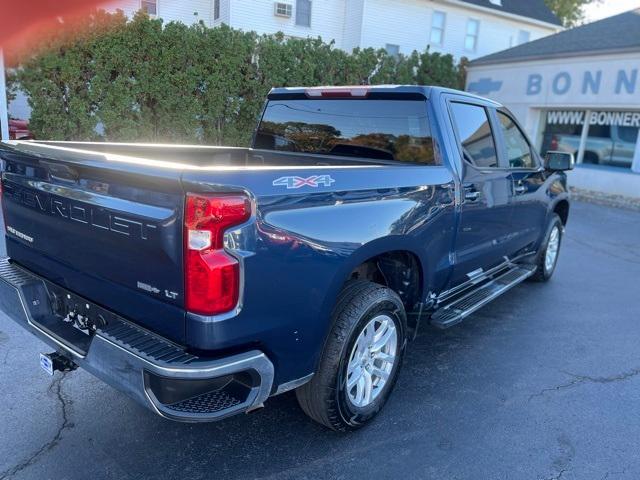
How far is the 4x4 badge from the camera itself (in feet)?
7.46

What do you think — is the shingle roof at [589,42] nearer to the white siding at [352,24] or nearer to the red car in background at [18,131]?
the white siding at [352,24]

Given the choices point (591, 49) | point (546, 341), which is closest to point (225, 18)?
point (591, 49)

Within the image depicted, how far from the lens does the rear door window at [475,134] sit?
12.5 ft

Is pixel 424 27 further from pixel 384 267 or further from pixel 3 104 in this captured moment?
pixel 384 267

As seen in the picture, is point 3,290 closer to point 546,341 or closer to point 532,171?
point 546,341

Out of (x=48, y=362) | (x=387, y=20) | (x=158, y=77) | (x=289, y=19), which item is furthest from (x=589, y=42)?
(x=48, y=362)

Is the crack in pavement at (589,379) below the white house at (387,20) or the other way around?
below

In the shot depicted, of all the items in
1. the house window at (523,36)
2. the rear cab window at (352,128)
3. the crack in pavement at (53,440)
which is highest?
the house window at (523,36)

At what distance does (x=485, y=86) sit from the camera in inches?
747

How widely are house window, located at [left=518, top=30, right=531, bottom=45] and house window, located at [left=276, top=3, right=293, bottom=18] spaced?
12530mm

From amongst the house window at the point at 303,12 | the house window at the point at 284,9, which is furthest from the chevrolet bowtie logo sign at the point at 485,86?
the house window at the point at 284,9

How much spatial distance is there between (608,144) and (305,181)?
15885 millimetres

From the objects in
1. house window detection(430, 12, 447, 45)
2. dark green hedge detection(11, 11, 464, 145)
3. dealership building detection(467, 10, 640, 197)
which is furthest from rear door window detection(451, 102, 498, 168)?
house window detection(430, 12, 447, 45)

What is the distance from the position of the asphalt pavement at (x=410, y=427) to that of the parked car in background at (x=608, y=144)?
1279 centimetres
